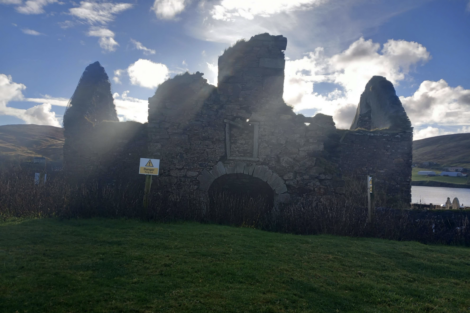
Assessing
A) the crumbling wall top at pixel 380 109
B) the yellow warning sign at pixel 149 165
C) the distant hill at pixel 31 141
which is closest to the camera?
the yellow warning sign at pixel 149 165

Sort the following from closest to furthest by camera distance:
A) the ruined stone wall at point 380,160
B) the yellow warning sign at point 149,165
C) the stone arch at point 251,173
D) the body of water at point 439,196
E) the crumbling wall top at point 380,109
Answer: the yellow warning sign at point 149,165 → the stone arch at point 251,173 → the ruined stone wall at point 380,160 → the crumbling wall top at point 380,109 → the body of water at point 439,196

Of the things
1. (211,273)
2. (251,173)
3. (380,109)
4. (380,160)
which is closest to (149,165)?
(251,173)

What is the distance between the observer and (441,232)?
8.05 meters

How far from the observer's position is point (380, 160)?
13.3m

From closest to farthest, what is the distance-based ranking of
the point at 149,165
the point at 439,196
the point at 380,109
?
the point at 149,165
the point at 380,109
the point at 439,196

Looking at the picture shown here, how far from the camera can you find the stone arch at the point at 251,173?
9.86 meters

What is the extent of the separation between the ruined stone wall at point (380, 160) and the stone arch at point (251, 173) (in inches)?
172

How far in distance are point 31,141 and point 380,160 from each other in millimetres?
39479

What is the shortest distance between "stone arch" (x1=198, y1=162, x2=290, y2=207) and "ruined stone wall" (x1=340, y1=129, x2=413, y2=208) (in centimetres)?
438

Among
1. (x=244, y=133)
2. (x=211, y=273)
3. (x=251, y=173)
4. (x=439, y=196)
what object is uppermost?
(x=244, y=133)

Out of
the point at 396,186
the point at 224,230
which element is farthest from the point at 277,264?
the point at 396,186

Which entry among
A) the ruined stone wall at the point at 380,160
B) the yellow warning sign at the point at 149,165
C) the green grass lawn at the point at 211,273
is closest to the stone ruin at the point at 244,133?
the yellow warning sign at the point at 149,165

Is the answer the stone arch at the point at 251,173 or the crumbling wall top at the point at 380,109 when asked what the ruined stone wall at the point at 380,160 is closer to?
the crumbling wall top at the point at 380,109

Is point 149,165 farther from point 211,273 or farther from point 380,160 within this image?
point 380,160
